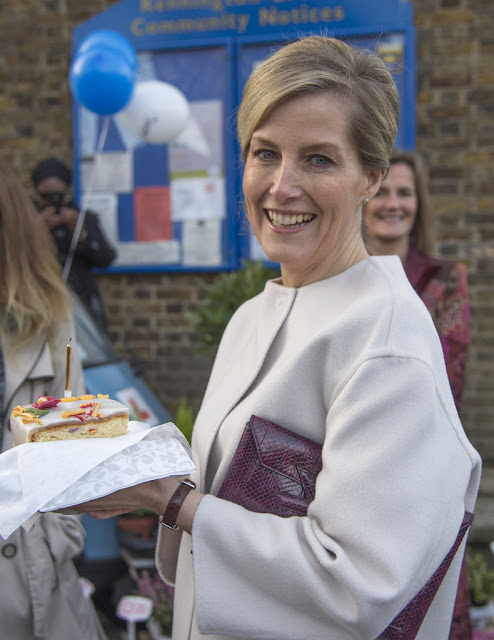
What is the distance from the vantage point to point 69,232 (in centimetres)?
455

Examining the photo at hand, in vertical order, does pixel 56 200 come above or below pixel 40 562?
above

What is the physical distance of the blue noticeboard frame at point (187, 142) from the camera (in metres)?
5.02

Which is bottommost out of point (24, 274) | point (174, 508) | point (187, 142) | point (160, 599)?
point (160, 599)

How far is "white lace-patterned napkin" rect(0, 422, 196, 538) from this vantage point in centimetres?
118

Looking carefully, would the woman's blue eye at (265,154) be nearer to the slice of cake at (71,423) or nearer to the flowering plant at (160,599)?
the slice of cake at (71,423)

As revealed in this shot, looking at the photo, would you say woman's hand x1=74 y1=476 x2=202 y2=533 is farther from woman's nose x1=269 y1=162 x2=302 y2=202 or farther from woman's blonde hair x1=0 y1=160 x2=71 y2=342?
woman's blonde hair x1=0 y1=160 x2=71 y2=342

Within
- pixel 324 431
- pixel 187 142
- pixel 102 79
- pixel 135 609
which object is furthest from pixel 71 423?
pixel 187 142

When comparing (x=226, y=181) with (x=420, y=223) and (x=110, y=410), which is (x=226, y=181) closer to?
(x=420, y=223)

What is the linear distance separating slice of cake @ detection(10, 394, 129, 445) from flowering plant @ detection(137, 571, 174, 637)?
155 centimetres

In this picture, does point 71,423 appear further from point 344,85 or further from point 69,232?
point 69,232

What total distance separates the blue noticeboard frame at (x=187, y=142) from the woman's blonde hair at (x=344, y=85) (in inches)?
144

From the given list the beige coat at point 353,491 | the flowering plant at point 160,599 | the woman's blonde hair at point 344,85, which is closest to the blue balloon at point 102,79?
the flowering plant at point 160,599

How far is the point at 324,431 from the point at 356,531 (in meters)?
0.21

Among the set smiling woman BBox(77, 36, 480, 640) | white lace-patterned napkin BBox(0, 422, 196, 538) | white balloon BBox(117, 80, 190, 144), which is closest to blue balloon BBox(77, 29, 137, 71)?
white balloon BBox(117, 80, 190, 144)
